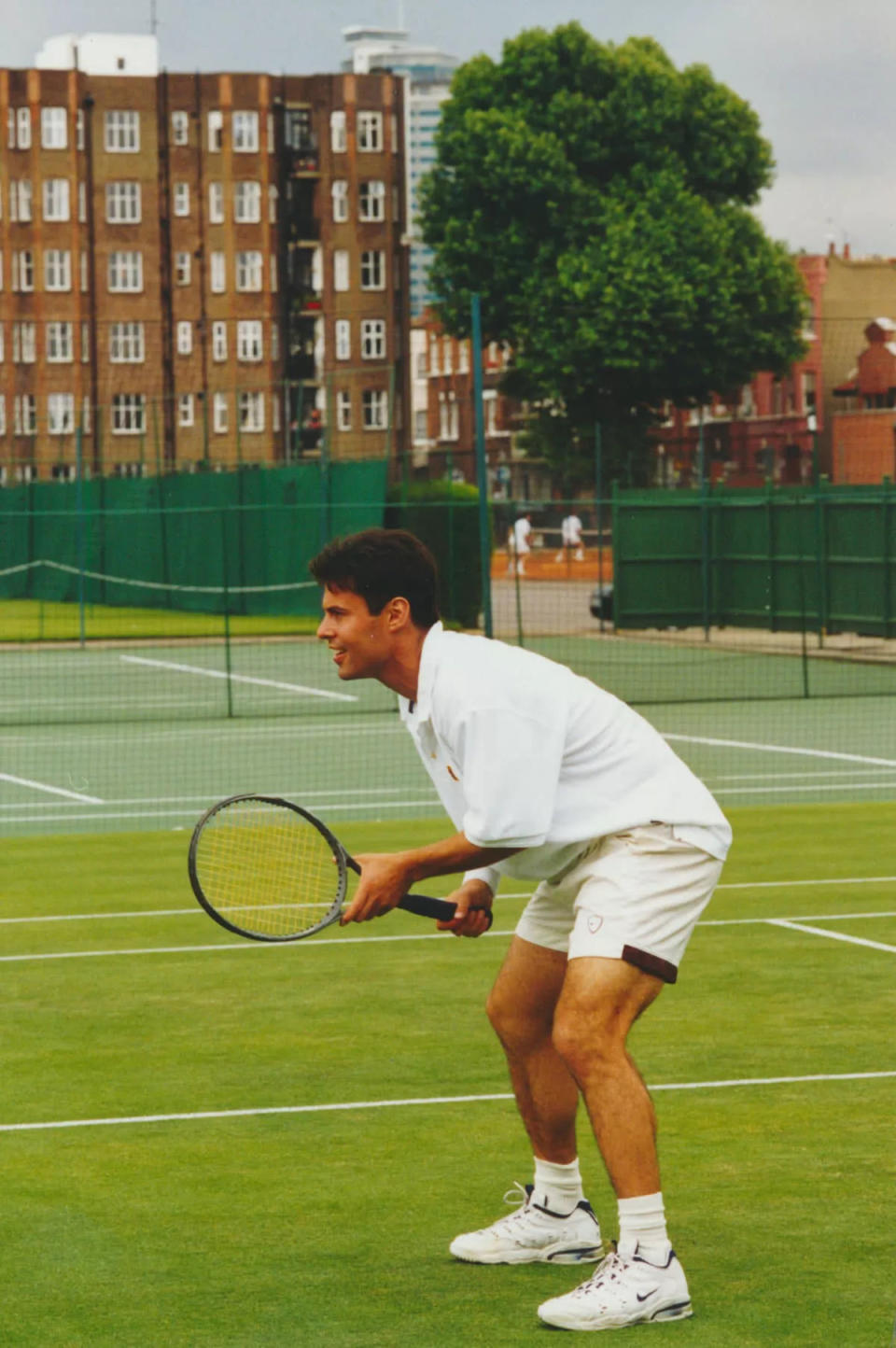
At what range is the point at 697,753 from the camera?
20.5m

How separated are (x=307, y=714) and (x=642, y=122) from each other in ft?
142

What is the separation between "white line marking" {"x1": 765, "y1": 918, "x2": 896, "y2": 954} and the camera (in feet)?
34.8

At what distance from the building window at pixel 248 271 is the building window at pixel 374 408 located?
5500mm

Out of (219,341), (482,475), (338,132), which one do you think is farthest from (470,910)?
(338,132)

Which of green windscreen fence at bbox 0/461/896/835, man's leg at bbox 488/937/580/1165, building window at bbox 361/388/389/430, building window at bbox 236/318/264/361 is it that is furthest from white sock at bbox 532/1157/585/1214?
building window at bbox 236/318/264/361

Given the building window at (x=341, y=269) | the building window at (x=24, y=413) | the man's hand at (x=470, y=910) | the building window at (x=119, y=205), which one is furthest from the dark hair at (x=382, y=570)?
the building window at (x=341, y=269)

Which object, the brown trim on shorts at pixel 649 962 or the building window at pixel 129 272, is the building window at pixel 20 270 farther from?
the brown trim on shorts at pixel 649 962

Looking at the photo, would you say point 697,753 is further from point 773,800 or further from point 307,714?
point 307,714

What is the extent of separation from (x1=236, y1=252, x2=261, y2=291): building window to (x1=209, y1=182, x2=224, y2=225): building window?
1.47 m

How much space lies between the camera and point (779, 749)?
20.9 metres

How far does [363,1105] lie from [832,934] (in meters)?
3.78

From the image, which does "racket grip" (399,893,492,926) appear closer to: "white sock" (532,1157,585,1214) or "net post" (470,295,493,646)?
"white sock" (532,1157,585,1214)

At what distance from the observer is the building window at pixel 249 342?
88812mm

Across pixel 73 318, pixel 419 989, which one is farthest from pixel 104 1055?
pixel 73 318
